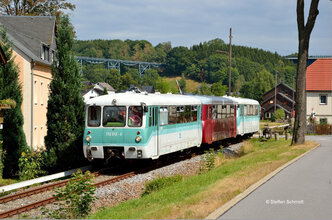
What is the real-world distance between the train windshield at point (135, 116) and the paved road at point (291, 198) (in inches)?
208

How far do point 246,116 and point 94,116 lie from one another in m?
18.0

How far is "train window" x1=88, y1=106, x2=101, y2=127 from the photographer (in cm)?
1936

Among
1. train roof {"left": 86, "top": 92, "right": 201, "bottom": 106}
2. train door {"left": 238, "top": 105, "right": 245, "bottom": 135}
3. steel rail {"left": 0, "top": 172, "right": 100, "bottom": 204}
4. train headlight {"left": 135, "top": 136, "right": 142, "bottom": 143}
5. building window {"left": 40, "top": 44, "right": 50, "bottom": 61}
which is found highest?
building window {"left": 40, "top": 44, "right": 50, "bottom": 61}

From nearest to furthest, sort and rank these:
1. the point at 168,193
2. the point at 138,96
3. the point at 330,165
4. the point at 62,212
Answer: the point at 62,212, the point at 168,193, the point at 330,165, the point at 138,96

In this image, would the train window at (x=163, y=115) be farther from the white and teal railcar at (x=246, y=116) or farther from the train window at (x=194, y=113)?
the white and teal railcar at (x=246, y=116)

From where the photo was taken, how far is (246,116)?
35750mm

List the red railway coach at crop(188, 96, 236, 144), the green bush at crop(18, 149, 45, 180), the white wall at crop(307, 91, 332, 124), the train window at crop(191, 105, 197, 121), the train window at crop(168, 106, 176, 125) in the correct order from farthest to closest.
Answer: the white wall at crop(307, 91, 332, 124) → the red railway coach at crop(188, 96, 236, 144) → the train window at crop(191, 105, 197, 121) → the train window at crop(168, 106, 176, 125) → the green bush at crop(18, 149, 45, 180)

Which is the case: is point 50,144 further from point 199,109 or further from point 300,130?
point 300,130

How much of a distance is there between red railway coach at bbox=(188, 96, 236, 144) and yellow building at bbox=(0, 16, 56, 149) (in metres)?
10.00

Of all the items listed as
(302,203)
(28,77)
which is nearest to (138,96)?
(302,203)

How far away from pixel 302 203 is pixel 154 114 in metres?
9.59

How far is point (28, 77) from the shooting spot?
32.2 metres

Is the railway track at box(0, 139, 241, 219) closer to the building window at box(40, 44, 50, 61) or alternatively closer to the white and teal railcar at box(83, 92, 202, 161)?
the white and teal railcar at box(83, 92, 202, 161)

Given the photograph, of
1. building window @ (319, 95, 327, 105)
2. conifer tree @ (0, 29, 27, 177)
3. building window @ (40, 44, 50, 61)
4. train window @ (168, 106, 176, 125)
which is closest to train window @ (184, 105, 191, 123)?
train window @ (168, 106, 176, 125)
